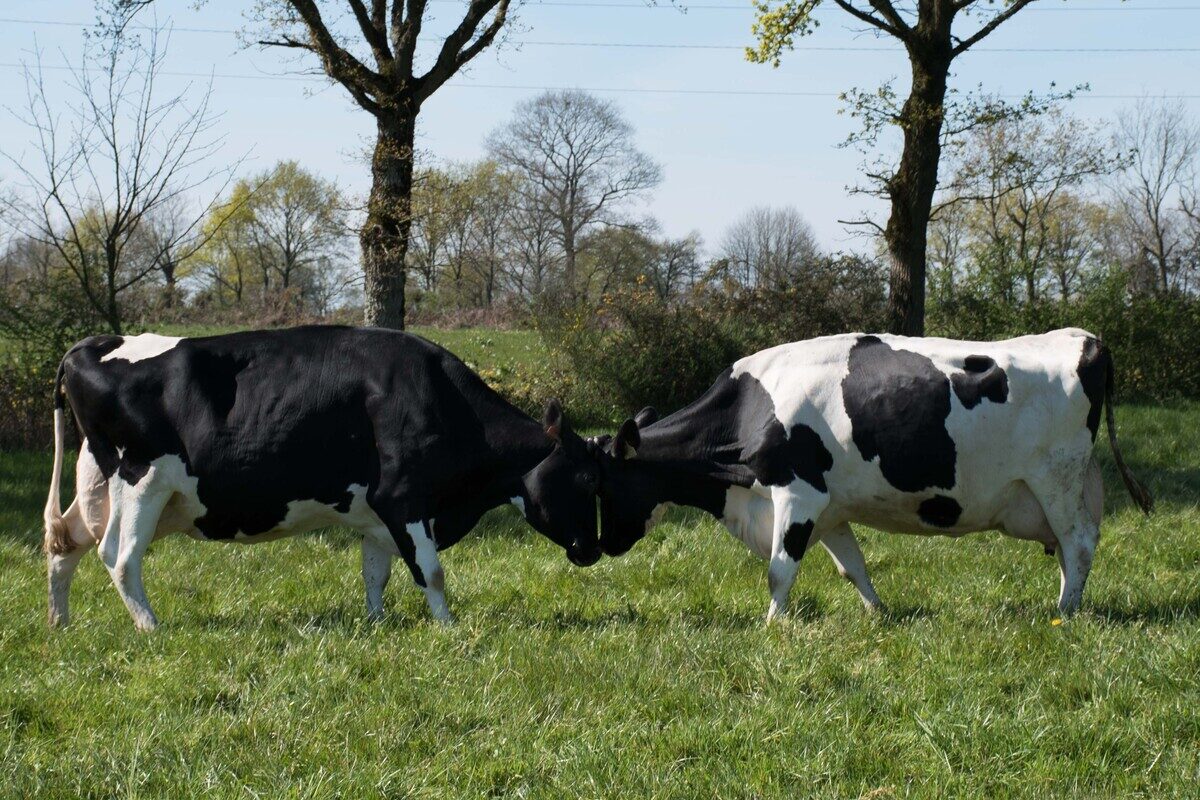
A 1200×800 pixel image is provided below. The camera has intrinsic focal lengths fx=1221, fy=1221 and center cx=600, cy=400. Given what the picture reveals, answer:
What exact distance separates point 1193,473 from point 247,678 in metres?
11.2

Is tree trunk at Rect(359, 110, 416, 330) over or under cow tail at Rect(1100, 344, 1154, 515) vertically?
over

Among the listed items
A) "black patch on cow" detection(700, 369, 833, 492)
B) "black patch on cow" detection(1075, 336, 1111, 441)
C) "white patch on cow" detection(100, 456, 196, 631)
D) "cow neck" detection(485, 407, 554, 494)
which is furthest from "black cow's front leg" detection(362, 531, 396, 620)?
"black patch on cow" detection(1075, 336, 1111, 441)

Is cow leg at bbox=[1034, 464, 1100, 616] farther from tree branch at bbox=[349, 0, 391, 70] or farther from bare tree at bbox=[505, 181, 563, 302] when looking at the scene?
bare tree at bbox=[505, 181, 563, 302]

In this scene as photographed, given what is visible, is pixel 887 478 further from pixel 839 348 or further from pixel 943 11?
pixel 943 11

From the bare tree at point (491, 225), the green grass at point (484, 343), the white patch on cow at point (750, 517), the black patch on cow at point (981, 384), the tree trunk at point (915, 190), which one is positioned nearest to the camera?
the black patch on cow at point (981, 384)

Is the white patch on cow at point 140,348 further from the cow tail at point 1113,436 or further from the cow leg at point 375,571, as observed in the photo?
Answer: the cow tail at point 1113,436

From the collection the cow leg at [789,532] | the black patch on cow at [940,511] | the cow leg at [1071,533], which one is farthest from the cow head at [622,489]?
the cow leg at [1071,533]

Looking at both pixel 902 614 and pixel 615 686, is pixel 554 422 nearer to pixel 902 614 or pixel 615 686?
pixel 615 686

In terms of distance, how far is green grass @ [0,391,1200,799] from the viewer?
4.77 meters

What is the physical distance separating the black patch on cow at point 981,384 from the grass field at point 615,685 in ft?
4.19

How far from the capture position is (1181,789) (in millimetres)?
4520

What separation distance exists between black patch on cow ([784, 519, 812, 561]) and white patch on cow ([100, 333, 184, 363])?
4.07 m

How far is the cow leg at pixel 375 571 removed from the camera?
787 cm

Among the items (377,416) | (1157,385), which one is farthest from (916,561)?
(1157,385)
